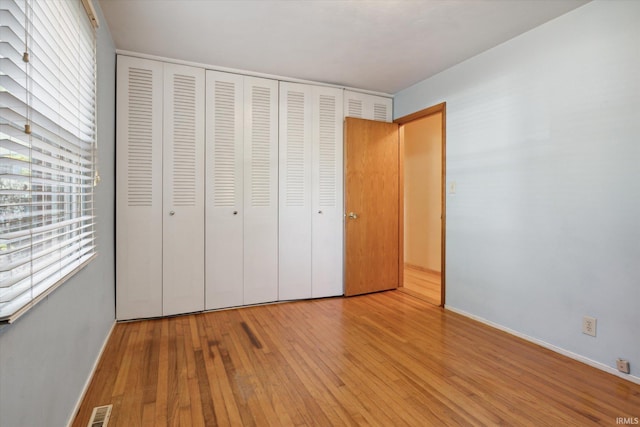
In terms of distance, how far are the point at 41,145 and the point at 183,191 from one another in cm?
190

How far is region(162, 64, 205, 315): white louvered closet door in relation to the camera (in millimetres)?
3197

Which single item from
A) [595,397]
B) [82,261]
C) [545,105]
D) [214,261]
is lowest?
[595,397]

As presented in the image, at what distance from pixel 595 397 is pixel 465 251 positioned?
5.15 feet

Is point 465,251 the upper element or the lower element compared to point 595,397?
upper

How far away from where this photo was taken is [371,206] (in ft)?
13.4

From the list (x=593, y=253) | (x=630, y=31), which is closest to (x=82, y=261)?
(x=593, y=253)

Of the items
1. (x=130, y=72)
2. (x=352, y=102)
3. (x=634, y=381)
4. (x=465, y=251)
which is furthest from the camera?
(x=352, y=102)

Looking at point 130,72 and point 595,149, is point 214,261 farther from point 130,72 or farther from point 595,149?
Result: point 595,149

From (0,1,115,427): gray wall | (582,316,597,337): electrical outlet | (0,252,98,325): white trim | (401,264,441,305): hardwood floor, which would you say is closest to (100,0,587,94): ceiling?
(0,1,115,427): gray wall

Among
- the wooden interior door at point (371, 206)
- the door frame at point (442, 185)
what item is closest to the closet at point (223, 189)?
the wooden interior door at point (371, 206)

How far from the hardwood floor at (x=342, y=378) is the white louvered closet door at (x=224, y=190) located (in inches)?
16.5

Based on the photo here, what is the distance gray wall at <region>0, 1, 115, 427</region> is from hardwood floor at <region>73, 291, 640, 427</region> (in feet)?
0.84

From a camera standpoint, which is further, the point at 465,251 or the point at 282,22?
the point at 465,251

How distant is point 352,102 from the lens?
159 inches
